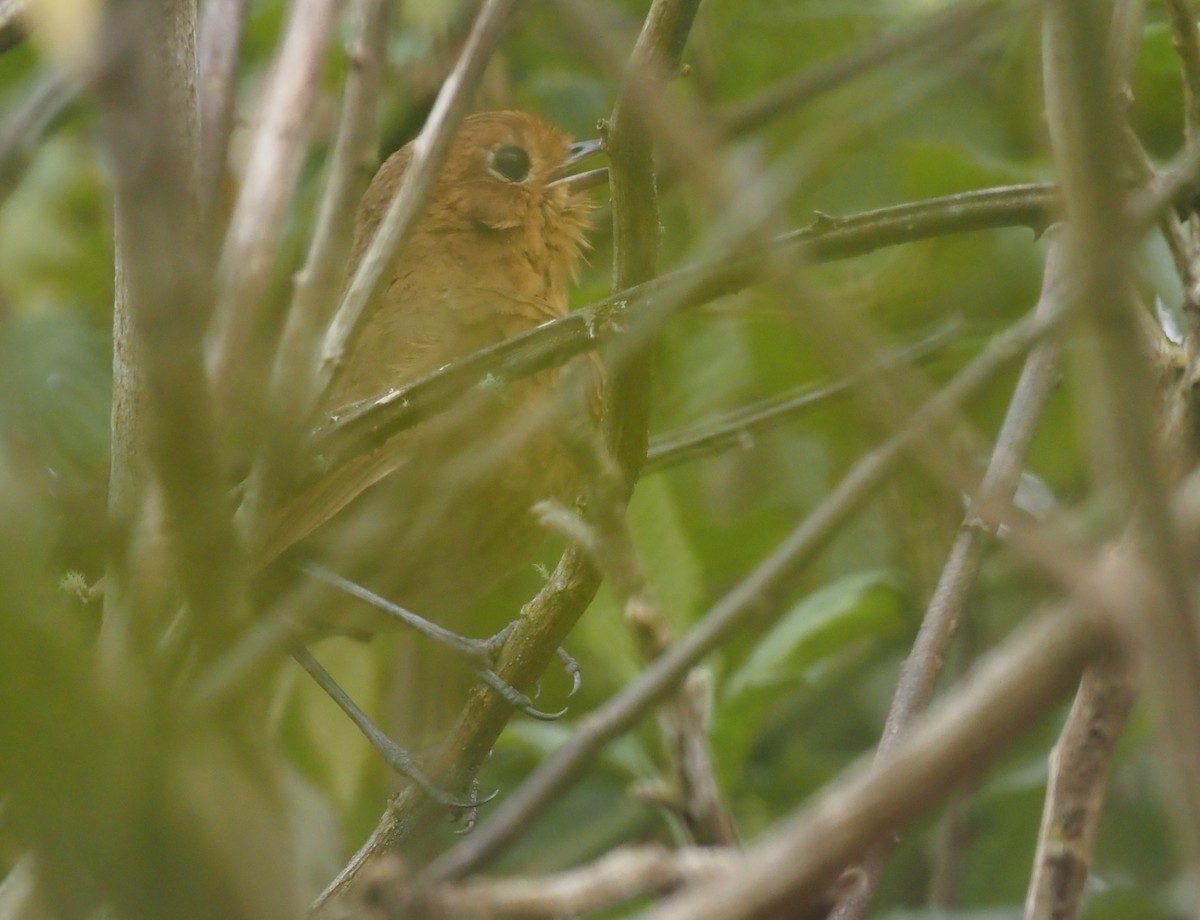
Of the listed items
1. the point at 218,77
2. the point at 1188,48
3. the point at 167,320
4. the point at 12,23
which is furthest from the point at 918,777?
the point at 218,77

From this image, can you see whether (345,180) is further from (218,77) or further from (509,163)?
(509,163)

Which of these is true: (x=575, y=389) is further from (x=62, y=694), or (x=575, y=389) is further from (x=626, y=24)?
(x=626, y=24)

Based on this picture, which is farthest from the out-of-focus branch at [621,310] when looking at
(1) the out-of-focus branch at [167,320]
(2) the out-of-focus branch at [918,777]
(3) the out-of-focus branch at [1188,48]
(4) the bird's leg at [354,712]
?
(2) the out-of-focus branch at [918,777]

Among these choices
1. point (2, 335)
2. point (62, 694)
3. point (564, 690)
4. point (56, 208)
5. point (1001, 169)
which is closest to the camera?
point (62, 694)

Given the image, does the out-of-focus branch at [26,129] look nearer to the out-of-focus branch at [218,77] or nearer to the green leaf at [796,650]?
the out-of-focus branch at [218,77]

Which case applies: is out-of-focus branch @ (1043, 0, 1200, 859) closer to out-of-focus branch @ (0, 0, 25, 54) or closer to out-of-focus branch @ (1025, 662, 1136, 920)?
out-of-focus branch @ (1025, 662, 1136, 920)

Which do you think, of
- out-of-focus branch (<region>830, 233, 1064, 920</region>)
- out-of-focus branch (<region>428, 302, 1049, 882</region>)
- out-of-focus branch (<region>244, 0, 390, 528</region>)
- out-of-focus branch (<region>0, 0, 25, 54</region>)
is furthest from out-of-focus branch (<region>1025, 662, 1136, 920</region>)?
out-of-focus branch (<region>0, 0, 25, 54</region>)

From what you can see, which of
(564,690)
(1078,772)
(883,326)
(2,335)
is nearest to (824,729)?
(564,690)
